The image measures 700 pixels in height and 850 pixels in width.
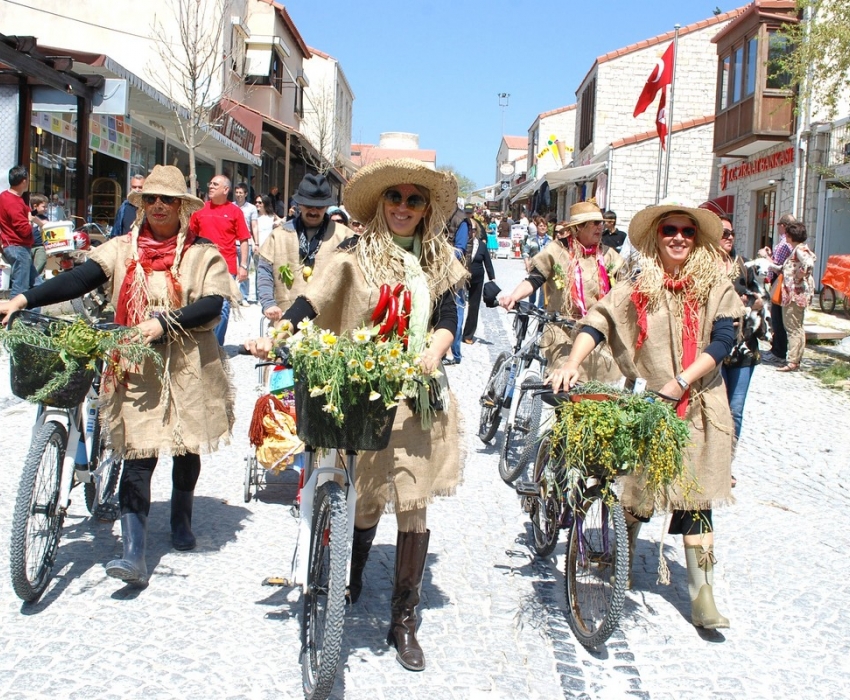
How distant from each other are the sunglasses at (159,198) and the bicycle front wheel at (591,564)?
2.40m

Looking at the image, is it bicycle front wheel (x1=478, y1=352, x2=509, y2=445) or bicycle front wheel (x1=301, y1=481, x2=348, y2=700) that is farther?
bicycle front wheel (x1=478, y1=352, x2=509, y2=445)

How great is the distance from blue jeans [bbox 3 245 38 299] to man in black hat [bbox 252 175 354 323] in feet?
19.8

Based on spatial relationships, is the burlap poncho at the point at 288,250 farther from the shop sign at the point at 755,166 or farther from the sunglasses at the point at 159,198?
the shop sign at the point at 755,166

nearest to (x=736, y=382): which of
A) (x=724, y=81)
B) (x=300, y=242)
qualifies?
(x=300, y=242)

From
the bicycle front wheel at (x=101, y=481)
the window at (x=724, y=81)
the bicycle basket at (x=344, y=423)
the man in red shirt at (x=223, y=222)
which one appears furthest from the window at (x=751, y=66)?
the bicycle basket at (x=344, y=423)

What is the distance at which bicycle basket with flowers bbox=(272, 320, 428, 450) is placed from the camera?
321 centimetres

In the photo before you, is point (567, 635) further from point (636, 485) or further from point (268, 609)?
point (268, 609)

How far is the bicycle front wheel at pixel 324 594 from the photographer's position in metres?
3.19

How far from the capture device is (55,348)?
12.9 ft

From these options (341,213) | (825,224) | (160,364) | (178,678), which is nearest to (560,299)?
(341,213)

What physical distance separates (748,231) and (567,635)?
25.7 metres

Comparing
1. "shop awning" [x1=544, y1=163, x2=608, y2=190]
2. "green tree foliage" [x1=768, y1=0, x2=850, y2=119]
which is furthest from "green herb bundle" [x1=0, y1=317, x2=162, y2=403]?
"shop awning" [x1=544, y1=163, x2=608, y2=190]

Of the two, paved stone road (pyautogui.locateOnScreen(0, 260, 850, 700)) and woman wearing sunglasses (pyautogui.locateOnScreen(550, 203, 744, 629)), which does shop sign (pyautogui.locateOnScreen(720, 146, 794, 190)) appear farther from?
woman wearing sunglasses (pyautogui.locateOnScreen(550, 203, 744, 629))

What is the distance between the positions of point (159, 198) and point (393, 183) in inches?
50.9
